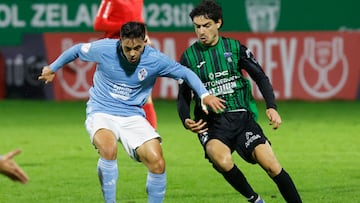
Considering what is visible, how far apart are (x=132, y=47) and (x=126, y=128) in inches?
26.3

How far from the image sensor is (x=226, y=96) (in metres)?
8.97

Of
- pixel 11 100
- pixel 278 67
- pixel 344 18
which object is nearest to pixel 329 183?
pixel 278 67

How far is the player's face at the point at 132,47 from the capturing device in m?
8.59

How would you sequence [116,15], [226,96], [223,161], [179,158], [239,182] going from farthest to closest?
[179,158], [116,15], [226,96], [239,182], [223,161]

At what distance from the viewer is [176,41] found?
19.0 m

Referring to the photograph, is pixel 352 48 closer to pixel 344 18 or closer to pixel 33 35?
pixel 344 18

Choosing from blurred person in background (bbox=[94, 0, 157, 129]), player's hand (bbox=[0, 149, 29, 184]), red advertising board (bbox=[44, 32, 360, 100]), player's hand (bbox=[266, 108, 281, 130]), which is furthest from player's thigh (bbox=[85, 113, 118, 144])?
red advertising board (bbox=[44, 32, 360, 100])

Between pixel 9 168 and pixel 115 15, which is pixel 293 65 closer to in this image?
pixel 115 15

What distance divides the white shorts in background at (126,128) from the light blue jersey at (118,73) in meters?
0.06

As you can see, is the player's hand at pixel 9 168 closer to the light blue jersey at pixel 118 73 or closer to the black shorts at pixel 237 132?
the light blue jersey at pixel 118 73

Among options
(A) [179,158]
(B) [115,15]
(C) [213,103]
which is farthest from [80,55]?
(A) [179,158]

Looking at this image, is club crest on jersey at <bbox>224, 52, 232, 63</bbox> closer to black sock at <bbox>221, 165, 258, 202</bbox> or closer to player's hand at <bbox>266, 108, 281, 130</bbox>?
player's hand at <bbox>266, 108, 281, 130</bbox>

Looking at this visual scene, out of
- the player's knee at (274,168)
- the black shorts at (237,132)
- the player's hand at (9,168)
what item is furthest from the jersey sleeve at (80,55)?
the player's hand at (9,168)

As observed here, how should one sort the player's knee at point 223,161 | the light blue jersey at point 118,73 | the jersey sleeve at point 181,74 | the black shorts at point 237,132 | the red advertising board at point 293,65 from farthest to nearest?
the red advertising board at point 293,65, the light blue jersey at point 118,73, the black shorts at point 237,132, the player's knee at point 223,161, the jersey sleeve at point 181,74
